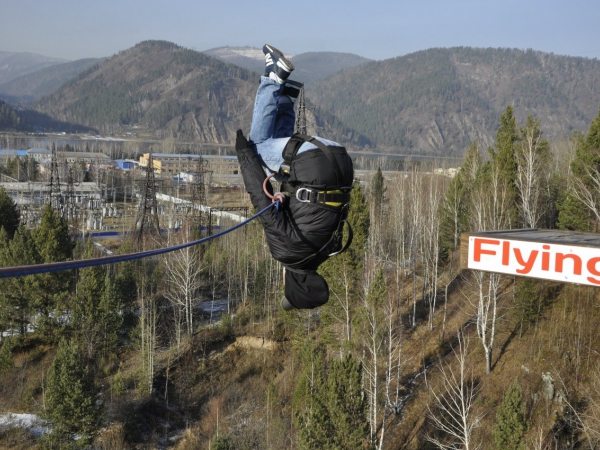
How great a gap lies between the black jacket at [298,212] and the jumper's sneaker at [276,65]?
23.4 inches

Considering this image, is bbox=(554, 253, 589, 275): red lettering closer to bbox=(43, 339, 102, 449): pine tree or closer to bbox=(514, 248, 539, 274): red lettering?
bbox=(514, 248, 539, 274): red lettering

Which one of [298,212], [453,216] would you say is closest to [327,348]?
[453,216]

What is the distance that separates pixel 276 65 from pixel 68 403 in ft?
68.8

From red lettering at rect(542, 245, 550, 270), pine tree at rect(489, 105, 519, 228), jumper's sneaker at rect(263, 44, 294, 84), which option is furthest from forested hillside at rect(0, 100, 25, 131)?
red lettering at rect(542, 245, 550, 270)

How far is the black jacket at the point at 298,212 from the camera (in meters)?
4.00

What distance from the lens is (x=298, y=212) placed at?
4.20 metres

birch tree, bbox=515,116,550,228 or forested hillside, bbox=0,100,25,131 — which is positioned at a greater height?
forested hillside, bbox=0,100,25,131

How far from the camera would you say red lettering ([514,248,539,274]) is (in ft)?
19.3

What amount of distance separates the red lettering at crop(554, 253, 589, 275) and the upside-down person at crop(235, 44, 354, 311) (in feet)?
9.04

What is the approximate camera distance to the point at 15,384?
26.6m

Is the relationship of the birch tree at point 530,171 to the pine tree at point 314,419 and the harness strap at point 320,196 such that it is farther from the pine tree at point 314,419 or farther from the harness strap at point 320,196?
the harness strap at point 320,196

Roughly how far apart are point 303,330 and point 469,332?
857 cm

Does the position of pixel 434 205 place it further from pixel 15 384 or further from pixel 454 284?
pixel 15 384

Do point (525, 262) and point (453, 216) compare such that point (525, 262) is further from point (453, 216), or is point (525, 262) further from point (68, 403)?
point (453, 216)
